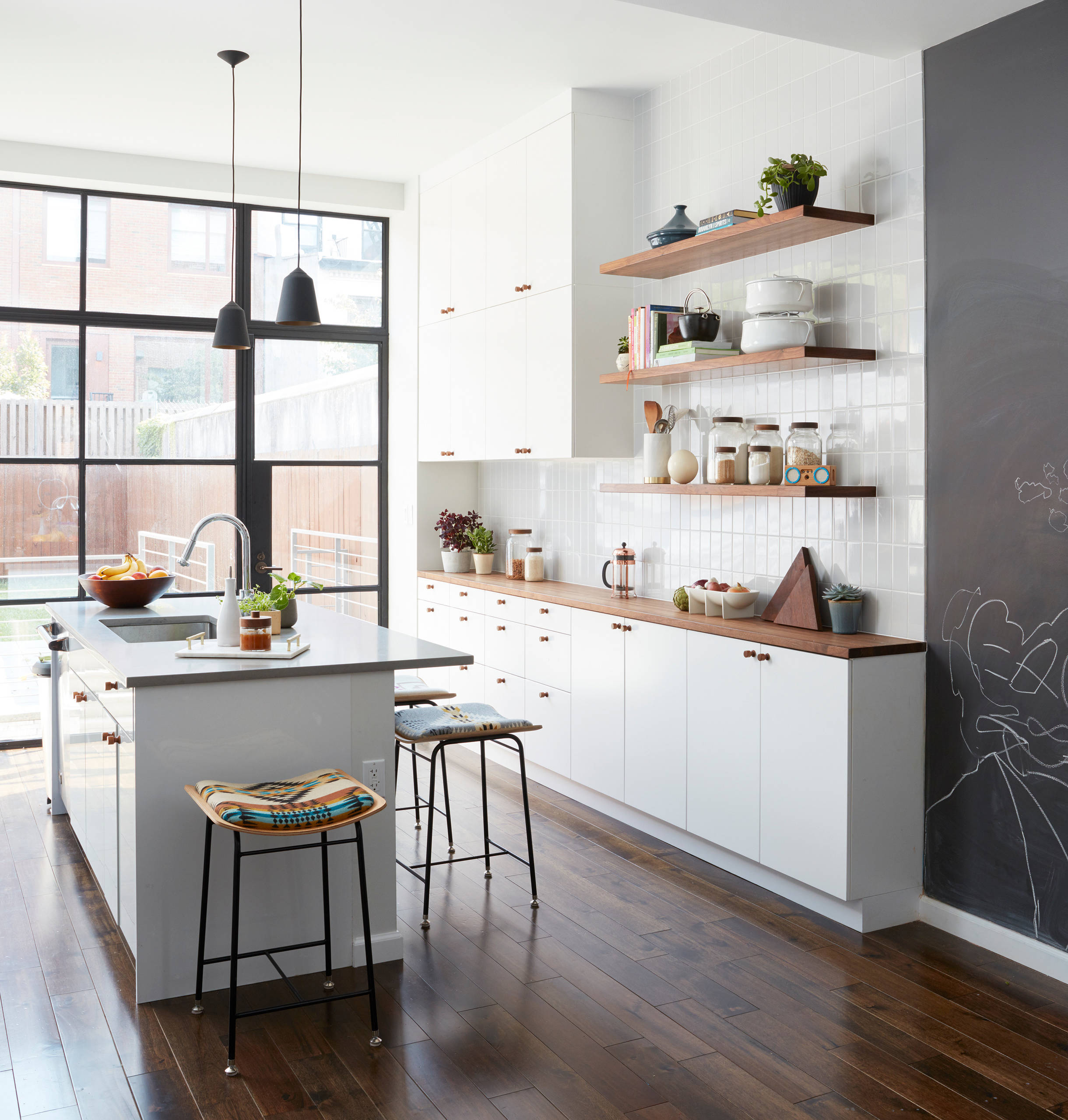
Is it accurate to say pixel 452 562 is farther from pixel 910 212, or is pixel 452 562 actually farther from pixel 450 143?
pixel 910 212

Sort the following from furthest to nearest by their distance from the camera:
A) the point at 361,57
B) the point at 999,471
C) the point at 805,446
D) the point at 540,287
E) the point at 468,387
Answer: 1. the point at 468,387
2. the point at 540,287
3. the point at 361,57
4. the point at 805,446
5. the point at 999,471

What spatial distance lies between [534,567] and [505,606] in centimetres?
38

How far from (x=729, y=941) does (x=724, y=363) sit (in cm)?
194

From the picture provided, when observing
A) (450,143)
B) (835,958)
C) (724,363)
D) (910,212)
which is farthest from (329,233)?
(835,958)

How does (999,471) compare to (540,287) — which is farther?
(540,287)

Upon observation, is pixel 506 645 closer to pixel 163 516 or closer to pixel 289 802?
pixel 163 516

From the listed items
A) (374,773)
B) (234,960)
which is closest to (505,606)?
(374,773)

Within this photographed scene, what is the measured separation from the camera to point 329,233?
640 centimetres

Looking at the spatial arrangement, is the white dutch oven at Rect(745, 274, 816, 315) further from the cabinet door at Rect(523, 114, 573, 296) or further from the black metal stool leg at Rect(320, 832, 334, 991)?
the black metal stool leg at Rect(320, 832, 334, 991)

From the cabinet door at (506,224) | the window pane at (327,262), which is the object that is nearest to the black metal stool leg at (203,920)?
the cabinet door at (506,224)

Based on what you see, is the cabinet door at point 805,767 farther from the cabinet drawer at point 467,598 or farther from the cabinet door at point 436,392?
the cabinet door at point 436,392

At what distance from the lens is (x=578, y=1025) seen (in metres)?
2.75

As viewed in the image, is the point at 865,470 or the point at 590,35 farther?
the point at 590,35

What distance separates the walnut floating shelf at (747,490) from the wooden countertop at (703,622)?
0.45 metres
